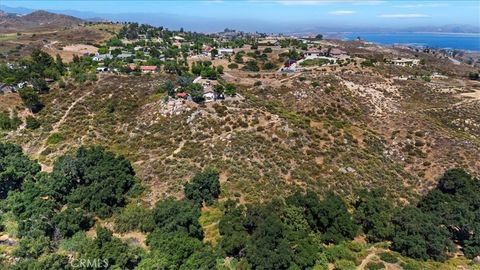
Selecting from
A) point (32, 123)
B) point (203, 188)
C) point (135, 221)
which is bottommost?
point (135, 221)

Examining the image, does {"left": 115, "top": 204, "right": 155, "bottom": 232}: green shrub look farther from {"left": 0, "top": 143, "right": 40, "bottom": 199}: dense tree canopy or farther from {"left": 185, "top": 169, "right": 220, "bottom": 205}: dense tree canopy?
{"left": 0, "top": 143, "right": 40, "bottom": 199}: dense tree canopy

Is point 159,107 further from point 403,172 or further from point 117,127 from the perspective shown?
point 403,172

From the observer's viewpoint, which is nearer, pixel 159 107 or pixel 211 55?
pixel 159 107

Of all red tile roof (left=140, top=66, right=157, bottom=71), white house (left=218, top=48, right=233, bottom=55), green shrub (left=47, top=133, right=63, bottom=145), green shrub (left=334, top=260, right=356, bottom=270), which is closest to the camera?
green shrub (left=334, top=260, right=356, bottom=270)

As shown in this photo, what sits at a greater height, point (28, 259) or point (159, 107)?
point (159, 107)

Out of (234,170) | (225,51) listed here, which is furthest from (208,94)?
(225,51)

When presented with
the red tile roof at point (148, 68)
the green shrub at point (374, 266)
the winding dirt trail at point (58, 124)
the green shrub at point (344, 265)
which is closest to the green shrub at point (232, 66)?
the red tile roof at point (148, 68)

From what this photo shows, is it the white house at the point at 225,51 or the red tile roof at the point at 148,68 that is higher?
the white house at the point at 225,51

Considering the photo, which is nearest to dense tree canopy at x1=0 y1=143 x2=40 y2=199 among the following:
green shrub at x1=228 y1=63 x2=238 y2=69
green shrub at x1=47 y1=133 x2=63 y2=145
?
green shrub at x1=47 y1=133 x2=63 y2=145

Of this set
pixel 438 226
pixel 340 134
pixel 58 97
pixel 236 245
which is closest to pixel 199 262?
pixel 236 245

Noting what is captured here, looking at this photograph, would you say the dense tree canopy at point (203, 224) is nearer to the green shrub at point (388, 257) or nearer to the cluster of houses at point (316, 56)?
the green shrub at point (388, 257)

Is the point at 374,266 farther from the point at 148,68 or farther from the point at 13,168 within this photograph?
the point at 148,68
